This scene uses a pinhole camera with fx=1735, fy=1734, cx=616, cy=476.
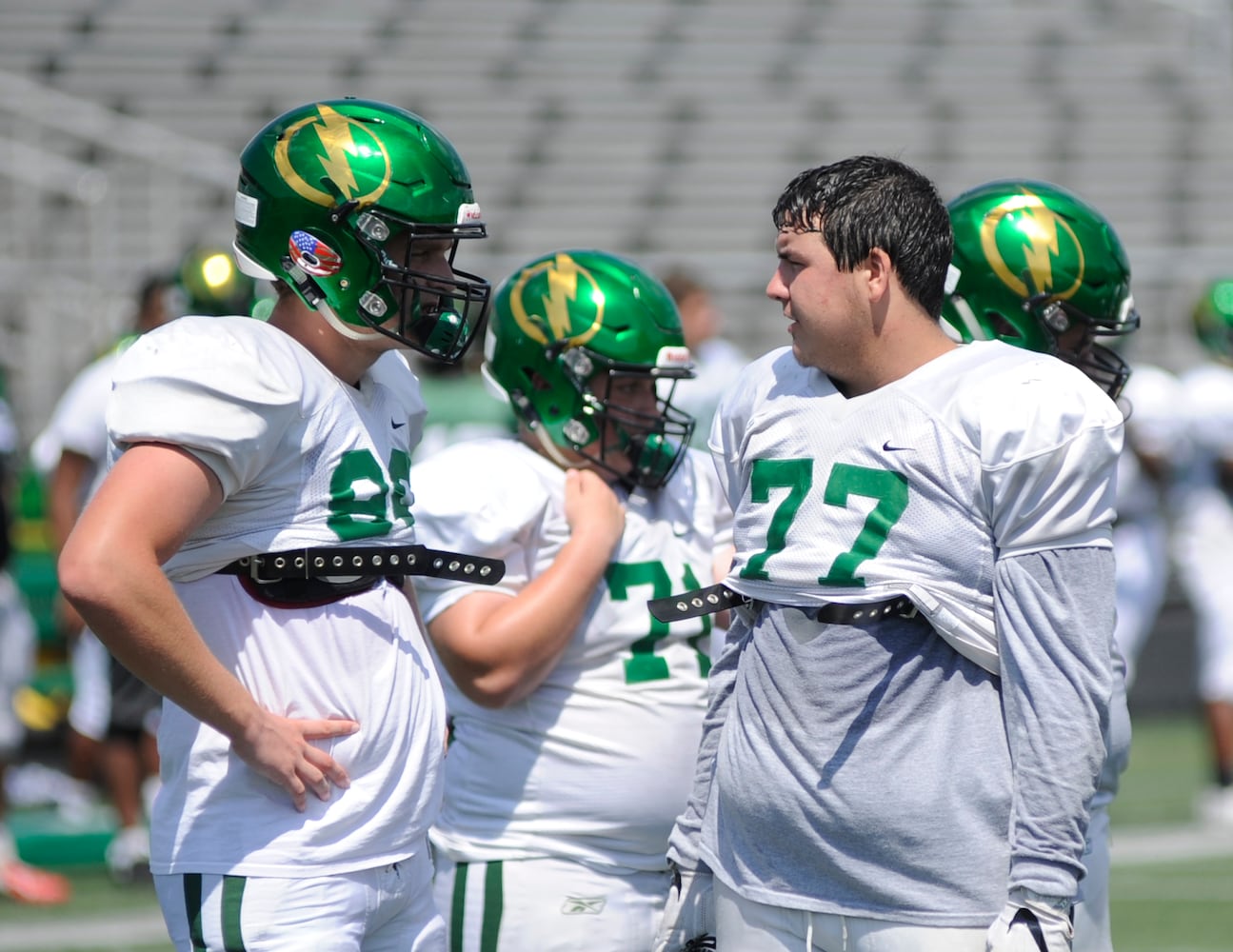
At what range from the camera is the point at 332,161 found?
253 cm

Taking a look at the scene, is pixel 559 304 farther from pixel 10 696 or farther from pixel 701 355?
pixel 701 355

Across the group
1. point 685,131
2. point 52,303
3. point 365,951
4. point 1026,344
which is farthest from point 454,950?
point 685,131

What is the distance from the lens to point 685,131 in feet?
50.0

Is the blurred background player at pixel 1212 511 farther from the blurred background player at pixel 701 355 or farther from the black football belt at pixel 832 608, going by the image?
the black football belt at pixel 832 608

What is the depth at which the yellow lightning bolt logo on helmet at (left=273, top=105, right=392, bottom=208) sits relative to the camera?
2.52 m

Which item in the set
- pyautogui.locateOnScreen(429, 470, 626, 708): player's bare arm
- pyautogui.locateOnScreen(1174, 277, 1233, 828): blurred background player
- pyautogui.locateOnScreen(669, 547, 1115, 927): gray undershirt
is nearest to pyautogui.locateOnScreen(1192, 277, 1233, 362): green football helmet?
pyautogui.locateOnScreen(1174, 277, 1233, 828): blurred background player

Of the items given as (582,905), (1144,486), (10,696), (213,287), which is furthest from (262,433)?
(1144,486)

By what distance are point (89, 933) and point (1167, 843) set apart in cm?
402

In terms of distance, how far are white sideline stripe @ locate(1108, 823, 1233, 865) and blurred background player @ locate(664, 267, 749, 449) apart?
91.1 inches

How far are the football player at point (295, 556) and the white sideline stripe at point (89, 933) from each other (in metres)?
3.19

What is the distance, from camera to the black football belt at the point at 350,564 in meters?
2.44

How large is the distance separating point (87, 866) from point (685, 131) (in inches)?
393

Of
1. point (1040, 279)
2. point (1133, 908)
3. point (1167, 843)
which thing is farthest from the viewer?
point (1167, 843)

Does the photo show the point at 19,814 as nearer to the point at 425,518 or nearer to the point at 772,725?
the point at 425,518
